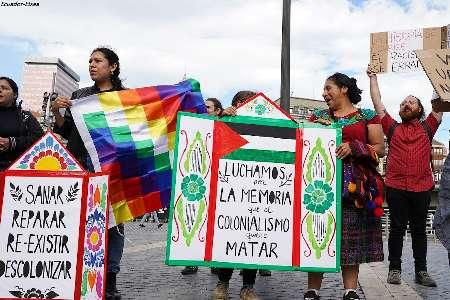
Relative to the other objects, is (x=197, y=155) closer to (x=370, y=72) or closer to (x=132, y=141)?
(x=132, y=141)

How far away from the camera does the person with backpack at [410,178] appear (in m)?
5.73

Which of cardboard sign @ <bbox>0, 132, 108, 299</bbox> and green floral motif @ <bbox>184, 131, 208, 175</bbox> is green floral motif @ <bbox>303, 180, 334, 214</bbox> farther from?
cardboard sign @ <bbox>0, 132, 108, 299</bbox>

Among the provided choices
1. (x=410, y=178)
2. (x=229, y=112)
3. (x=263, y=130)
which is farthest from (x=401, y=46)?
(x=229, y=112)

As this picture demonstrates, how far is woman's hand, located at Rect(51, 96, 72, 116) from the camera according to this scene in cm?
429

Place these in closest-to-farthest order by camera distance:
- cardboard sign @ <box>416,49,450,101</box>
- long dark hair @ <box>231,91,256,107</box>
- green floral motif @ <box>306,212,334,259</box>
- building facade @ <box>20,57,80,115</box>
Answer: cardboard sign @ <box>416,49,450,101</box> < green floral motif @ <box>306,212,334,259</box> < long dark hair @ <box>231,91,256,107</box> < building facade @ <box>20,57,80,115</box>

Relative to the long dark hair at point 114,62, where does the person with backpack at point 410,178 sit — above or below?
below

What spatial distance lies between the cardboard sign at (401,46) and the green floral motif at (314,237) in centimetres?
216

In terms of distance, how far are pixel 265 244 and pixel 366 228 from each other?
2.69 feet

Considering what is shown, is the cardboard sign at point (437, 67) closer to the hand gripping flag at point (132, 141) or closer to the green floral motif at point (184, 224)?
the green floral motif at point (184, 224)

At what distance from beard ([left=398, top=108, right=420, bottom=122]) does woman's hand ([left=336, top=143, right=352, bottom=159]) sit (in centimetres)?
196

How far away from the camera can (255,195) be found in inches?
164

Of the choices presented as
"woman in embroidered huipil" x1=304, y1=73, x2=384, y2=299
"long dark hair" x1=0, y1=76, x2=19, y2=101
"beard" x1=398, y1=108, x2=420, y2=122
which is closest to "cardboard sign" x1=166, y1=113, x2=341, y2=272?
"woman in embroidered huipil" x1=304, y1=73, x2=384, y2=299

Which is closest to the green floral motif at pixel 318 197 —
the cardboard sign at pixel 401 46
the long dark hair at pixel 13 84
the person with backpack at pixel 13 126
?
the cardboard sign at pixel 401 46

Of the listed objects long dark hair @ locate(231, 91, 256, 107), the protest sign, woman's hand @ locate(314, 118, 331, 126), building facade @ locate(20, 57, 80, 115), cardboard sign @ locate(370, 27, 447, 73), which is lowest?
woman's hand @ locate(314, 118, 331, 126)
